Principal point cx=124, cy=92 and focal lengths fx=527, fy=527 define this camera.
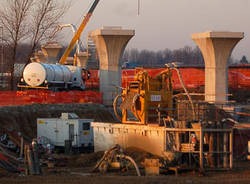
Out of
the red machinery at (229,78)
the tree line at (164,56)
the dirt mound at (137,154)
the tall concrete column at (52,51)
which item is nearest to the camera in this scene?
the dirt mound at (137,154)

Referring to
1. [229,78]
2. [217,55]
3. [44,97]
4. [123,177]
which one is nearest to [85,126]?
[123,177]

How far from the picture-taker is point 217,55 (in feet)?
125

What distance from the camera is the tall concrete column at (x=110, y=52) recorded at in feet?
132

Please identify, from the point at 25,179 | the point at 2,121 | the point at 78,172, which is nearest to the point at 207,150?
the point at 78,172

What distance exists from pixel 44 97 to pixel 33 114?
5578 mm

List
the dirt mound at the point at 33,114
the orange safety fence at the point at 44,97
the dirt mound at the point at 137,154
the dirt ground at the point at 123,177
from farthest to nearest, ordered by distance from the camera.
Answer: the orange safety fence at the point at 44,97, the dirt mound at the point at 33,114, the dirt mound at the point at 137,154, the dirt ground at the point at 123,177

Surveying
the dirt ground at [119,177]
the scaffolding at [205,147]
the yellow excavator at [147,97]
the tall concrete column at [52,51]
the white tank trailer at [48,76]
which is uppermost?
the tall concrete column at [52,51]

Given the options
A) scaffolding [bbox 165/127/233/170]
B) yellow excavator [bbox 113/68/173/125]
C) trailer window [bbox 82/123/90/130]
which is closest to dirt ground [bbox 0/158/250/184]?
scaffolding [bbox 165/127/233/170]

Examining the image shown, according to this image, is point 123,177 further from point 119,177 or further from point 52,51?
point 52,51

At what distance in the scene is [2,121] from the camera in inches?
1280

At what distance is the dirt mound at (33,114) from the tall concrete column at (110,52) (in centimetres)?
193

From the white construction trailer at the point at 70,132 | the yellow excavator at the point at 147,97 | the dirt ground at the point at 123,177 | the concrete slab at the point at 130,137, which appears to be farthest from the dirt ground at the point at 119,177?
the white construction trailer at the point at 70,132

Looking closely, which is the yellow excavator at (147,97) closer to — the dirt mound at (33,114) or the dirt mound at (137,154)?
the dirt mound at (137,154)

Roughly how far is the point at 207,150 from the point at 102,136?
7.60m
